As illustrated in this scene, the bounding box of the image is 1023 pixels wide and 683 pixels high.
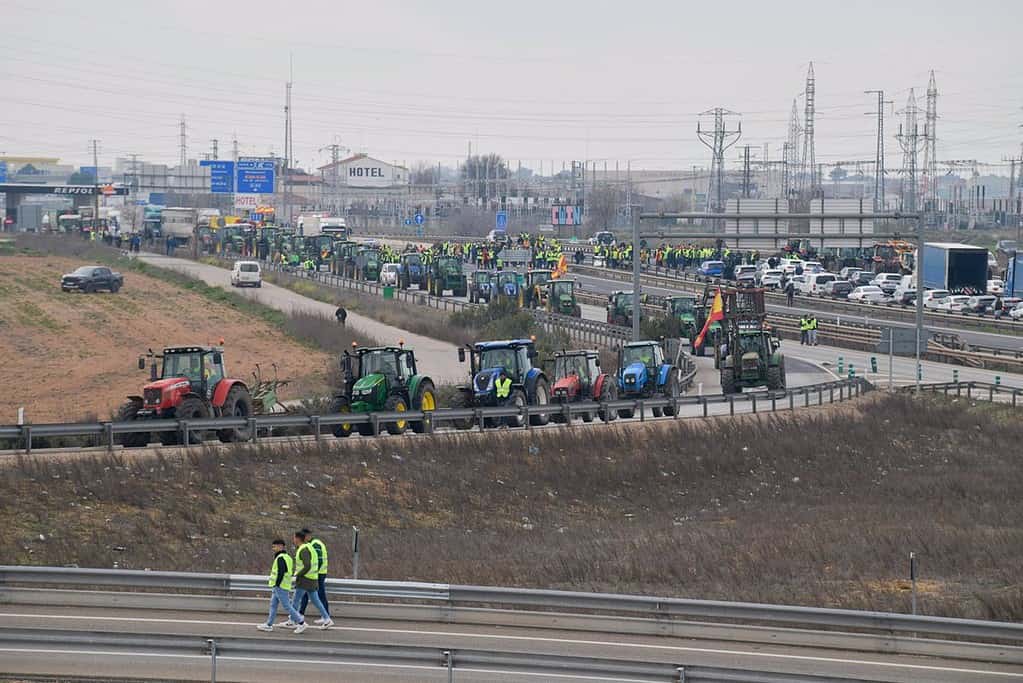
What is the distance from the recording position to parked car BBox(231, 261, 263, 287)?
83.1 m

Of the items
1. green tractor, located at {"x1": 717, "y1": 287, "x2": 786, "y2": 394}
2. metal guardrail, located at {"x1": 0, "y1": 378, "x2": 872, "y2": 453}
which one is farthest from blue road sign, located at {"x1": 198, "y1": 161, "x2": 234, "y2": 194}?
metal guardrail, located at {"x1": 0, "y1": 378, "x2": 872, "y2": 453}

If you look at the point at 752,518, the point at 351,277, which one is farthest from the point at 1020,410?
the point at 351,277

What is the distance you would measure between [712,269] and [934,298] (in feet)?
67.6

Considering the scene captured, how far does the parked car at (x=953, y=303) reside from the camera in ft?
250

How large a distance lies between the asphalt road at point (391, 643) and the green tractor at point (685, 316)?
44.3 m

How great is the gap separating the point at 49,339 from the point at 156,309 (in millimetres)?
11414

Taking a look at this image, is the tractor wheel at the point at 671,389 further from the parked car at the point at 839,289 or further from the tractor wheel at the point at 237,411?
the parked car at the point at 839,289

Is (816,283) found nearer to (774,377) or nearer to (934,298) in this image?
(934,298)

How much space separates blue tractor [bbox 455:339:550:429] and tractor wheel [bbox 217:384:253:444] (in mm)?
5964

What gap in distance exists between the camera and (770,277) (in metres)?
90.8

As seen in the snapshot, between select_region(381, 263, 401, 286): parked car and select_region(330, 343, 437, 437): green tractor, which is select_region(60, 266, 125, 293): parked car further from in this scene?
select_region(330, 343, 437, 437): green tractor

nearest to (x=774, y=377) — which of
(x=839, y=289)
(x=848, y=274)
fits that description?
(x=839, y=289)

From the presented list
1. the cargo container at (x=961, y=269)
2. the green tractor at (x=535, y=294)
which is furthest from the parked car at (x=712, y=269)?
the green tractor at (x=535, y=294)

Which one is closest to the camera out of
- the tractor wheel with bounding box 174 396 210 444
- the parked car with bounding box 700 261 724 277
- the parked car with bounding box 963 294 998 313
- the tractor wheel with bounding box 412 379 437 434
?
the tractor wheel with bounding box 174 396 210 444
